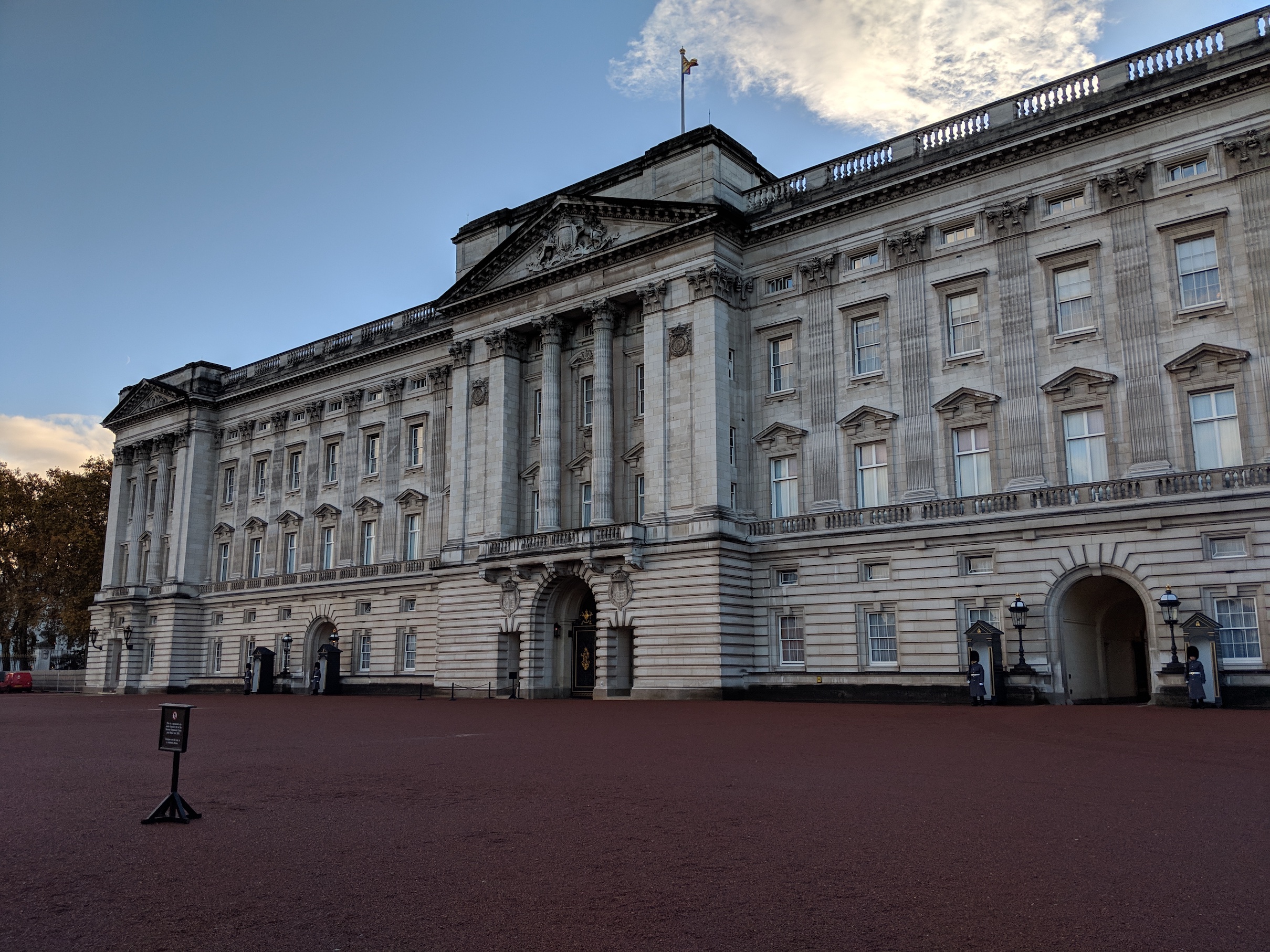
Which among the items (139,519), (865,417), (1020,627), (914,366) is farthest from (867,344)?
(139,519)

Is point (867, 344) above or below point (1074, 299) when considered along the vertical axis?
below

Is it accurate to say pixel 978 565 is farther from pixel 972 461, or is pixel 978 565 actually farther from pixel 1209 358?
pixel 1209 358

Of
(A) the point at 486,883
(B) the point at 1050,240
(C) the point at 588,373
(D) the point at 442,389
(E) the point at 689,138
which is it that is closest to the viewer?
(A) the point at 486,883

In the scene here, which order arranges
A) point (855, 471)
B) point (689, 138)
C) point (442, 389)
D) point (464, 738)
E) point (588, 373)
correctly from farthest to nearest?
point (442, 389)
point (588, 373)
point (689, 138)
point (855, 471)
point (464, 738)

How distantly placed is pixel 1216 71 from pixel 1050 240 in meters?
7.02

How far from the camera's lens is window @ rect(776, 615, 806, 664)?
39541 mm

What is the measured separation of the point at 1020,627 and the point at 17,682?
71637 mm

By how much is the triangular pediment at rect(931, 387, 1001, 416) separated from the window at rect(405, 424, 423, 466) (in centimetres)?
3080

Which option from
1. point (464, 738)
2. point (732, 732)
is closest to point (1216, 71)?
point (732, 732)

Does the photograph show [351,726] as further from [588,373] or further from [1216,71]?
[1216,71]

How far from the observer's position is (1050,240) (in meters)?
35.8

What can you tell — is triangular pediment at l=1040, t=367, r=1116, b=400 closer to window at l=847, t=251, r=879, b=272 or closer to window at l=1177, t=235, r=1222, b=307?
window at l=1177, t=235, r=1222, b=307

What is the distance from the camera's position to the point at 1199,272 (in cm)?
3278

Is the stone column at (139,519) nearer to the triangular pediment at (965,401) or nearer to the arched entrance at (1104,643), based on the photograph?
the triangular pediment at (965,401)
